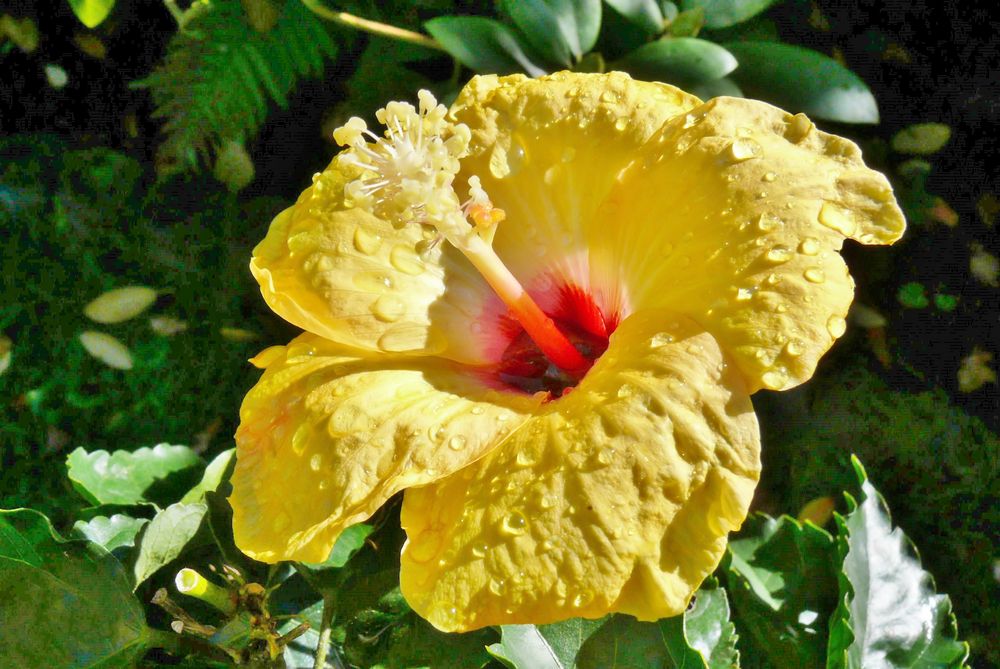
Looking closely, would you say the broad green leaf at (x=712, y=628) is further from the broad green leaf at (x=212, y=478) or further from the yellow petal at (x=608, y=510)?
the broad green leaf at (x=212, y=478)

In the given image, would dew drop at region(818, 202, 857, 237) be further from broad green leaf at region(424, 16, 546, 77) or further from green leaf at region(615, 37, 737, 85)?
broad green leaf at region(424, 16, 546, 77)

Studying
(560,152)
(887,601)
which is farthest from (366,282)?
(887,601)

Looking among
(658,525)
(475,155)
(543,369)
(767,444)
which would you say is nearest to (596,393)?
(658,525)

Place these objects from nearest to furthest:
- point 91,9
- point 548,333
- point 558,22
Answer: point 548,333 → point 558,22 → point 91,9

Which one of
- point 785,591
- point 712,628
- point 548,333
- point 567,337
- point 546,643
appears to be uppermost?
point 548,333

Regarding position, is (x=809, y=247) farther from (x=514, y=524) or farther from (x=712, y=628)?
(x=712, y=628)

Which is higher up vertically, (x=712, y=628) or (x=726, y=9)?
(x=726, y=9)

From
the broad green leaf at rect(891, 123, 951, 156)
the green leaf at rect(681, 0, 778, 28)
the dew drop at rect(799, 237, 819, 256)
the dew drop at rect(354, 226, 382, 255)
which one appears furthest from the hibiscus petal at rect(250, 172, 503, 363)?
the broad green leaf at rect(891, 123, 951, 156)
